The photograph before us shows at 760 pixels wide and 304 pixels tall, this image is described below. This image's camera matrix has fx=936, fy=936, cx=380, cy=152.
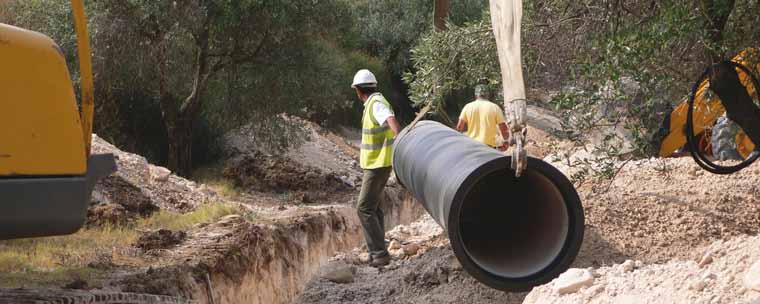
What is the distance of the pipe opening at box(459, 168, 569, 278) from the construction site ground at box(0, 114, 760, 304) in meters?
0.33

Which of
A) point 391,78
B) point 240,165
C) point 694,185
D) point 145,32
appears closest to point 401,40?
point 391,78

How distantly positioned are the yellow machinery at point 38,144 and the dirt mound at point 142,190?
4671mm

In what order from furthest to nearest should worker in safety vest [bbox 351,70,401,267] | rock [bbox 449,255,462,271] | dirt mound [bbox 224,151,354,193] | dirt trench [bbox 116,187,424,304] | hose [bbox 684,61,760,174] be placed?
dirt mound [bbox 224,151,354,193] < worker in safety vest [bbox 351,70,401,267] < rock [bbox 449,255,462,271] < dirt trench [bbox 116,187,424,304] < hose [bbox 684,61,760,174]

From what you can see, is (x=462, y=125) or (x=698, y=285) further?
(x=462, y=125)

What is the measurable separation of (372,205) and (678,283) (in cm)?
406

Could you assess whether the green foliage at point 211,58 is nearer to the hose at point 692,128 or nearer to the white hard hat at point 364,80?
the white hard hat at point 364,80

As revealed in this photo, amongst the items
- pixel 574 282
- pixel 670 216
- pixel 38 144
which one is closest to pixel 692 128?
pixel 670 216

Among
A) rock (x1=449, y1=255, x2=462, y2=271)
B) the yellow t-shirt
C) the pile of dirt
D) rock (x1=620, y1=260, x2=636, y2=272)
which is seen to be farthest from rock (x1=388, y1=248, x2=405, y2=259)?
rock (x1=620, y1=260, x2=636, y2=272)

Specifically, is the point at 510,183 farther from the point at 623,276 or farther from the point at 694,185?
the point at 694,185

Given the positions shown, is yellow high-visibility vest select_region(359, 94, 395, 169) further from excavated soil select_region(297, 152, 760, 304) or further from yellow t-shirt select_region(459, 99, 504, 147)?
yellow t-shirt select_region(459, 99, 504, 147)

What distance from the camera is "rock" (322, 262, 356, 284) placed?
8.96 metres

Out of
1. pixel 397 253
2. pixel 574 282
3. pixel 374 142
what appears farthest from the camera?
pixel 397 253

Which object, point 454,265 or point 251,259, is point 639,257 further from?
point 251,259

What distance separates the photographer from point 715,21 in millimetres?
6684
